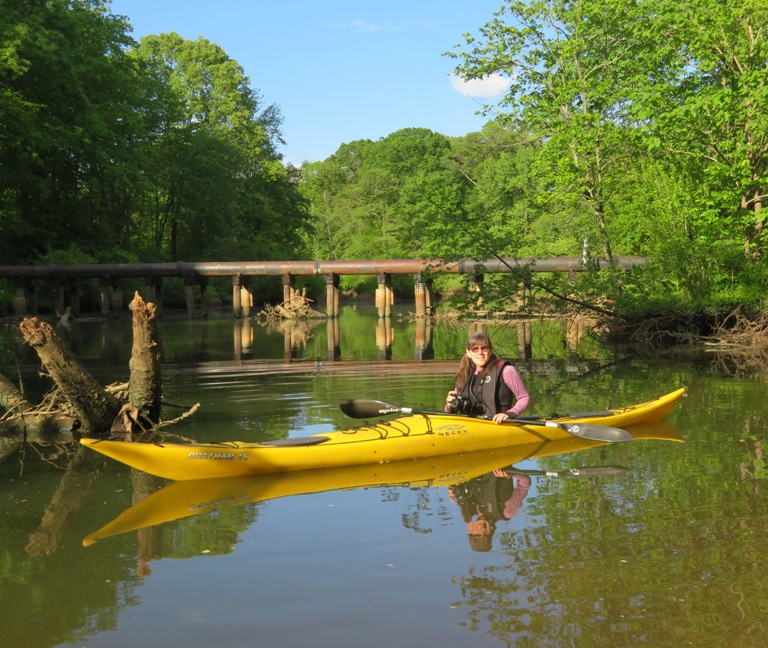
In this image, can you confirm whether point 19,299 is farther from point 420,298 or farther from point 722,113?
point 722,113

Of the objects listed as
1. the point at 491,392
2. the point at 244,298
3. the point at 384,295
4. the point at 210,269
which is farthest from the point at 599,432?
the point at 244,298

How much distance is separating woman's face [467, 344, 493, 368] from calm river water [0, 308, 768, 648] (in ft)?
3.05

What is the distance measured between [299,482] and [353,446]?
0.62m

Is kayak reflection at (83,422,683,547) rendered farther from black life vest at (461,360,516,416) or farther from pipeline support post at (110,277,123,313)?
pipeline support post at (110,277,123,313)

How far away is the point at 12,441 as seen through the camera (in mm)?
9758

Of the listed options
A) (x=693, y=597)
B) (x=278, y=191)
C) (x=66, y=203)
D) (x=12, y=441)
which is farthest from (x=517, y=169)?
(x=693, y=597)

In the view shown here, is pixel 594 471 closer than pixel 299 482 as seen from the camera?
No

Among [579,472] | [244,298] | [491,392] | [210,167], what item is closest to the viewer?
[579,472]

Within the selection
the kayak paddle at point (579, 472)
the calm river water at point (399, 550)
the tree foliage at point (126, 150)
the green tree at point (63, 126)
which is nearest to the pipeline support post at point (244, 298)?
the tree foliage at point (126, 150)

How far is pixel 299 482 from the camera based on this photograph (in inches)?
304

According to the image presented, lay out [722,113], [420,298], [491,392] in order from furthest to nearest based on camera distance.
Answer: [420,298] < [722,113] < [491,392]

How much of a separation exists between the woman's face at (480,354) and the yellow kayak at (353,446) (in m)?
0.57

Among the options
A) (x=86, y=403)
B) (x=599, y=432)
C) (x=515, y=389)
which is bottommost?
(x=599, y=432)

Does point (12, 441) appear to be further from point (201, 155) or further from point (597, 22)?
point (201, 155)
